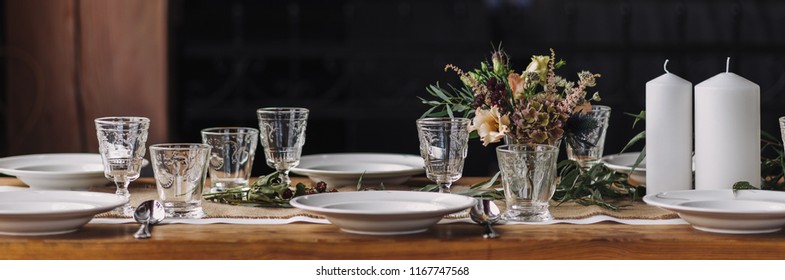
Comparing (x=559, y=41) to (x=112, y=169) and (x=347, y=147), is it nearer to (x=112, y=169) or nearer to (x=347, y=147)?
(x=347, y=147)

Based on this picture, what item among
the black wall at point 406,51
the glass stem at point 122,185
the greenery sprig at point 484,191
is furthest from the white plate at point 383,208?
the black wall at point 406,51

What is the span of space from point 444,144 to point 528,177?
181 mm

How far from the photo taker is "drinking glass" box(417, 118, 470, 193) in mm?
1765

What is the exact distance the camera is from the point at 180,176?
1700 millimetres

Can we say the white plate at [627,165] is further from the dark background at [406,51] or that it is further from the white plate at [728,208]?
the dark background at [406,51]

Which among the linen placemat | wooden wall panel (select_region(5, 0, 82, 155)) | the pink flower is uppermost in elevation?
wooden wall panel (select_region(5, 0, 82, 155))

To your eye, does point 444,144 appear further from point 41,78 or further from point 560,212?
point 41,78

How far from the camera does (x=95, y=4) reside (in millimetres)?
3535

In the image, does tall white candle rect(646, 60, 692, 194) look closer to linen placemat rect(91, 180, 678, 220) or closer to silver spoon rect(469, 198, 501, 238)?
linen placemat rect(91, 180, 678, 220)

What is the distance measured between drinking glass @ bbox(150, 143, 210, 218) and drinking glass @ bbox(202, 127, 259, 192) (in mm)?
186

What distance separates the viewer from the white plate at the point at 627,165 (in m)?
2.07

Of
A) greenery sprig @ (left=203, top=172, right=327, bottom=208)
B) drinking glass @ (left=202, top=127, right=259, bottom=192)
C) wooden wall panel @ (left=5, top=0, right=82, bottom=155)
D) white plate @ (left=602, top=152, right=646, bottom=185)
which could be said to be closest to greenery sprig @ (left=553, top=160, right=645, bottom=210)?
white plate @ (left=602, top=152, right=646, bottom=185)
